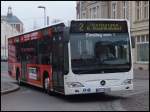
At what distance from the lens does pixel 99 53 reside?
1712 centimetres

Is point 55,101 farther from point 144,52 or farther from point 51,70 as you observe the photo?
point 144,52

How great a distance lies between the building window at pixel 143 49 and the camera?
46797 mm

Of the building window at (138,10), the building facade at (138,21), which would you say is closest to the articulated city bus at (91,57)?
the building facade at (138,21)

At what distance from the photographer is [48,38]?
1938cm

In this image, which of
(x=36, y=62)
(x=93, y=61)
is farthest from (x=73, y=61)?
(x=36, y=62)

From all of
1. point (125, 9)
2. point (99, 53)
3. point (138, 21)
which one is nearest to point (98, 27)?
point (99, 53)

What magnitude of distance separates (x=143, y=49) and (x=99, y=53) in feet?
102

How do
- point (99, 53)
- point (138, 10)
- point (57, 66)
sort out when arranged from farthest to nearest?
point (138, 10), point (57, 66), point (99, 53)

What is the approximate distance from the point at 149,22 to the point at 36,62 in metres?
25.5

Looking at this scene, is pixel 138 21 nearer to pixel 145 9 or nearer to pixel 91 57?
pixel 145 9

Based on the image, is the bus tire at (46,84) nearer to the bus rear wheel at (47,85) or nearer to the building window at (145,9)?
the bus rear wheel at (47,85)

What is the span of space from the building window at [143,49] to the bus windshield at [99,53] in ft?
96.0

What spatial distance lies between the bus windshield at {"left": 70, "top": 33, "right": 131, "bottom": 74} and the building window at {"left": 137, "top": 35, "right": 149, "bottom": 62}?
29273 mm

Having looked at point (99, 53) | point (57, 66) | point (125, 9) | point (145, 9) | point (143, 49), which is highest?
point (125, 9)
